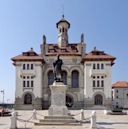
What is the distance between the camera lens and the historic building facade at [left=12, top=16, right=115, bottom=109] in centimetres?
6619

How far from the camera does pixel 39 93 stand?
219 ft

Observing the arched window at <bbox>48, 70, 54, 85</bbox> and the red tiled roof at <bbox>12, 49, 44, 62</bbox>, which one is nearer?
the red tiled roof at <bbox>12, 49, 44, 62</bbox>

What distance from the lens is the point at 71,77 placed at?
68.7 m

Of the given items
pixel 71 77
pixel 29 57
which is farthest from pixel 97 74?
pixel 29 57

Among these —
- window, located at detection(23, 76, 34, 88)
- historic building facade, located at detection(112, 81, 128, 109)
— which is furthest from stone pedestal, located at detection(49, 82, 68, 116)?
historic building facade, located at detection(112, 81, 128, 109)

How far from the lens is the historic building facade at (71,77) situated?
66.2 metres

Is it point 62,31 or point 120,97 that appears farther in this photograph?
point 120,97

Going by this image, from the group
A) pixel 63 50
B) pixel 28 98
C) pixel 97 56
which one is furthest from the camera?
pixel 63 50

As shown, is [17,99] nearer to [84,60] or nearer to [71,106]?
[71,106]

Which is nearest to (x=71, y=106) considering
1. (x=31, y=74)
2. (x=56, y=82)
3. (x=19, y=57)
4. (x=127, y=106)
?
(x=31, y=74)

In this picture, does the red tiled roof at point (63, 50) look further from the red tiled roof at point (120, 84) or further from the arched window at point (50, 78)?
the red tiled roof at point (120, 84)

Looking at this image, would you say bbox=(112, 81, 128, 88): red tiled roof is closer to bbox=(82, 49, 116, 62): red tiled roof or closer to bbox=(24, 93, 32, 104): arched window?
bbox=(82, 49, 116, 62): red tiled roof

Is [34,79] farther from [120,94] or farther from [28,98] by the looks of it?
[120,94]

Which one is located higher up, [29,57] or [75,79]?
[29,57]
